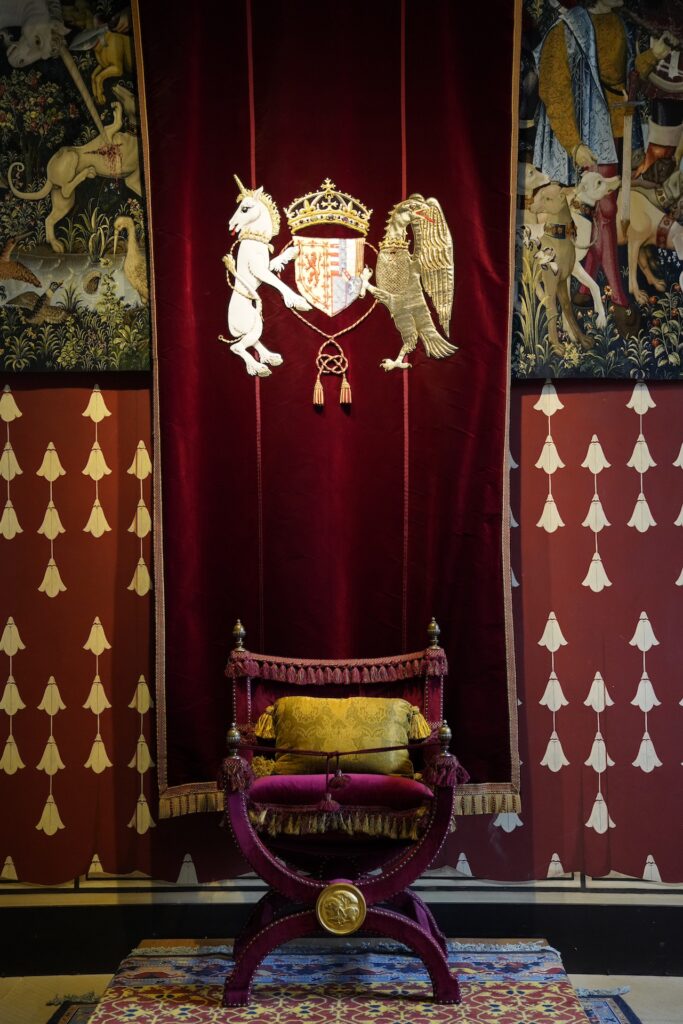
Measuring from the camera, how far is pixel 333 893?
2.99 meters

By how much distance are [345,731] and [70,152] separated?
2.18 meters

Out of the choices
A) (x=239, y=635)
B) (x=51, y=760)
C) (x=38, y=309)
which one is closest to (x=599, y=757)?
(x=239, y=635)

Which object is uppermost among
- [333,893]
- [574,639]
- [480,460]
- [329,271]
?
[329,271]

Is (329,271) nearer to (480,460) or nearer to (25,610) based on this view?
(480,460)

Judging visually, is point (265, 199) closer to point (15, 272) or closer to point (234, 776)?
point (15, 272)

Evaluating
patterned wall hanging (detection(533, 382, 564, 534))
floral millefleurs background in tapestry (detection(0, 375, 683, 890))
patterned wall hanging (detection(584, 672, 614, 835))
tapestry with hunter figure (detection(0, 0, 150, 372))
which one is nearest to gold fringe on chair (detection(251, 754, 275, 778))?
floral millefleurs background in tapestry (detection(0, 375, 683, 890))

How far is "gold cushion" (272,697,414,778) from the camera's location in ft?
10.4

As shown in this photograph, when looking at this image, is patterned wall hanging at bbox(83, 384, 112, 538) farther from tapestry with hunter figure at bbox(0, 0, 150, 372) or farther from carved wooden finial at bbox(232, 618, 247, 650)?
carved wooden finial at bbox(232, 618, 247, 650)

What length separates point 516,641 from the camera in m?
3.76

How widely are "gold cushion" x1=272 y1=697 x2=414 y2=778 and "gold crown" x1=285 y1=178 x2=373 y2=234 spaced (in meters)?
1.58

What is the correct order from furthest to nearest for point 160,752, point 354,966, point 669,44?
point 669,44
point 160,752
point 354,966

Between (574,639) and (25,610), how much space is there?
190 cm

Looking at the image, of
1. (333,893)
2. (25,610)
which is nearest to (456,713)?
(333,893)

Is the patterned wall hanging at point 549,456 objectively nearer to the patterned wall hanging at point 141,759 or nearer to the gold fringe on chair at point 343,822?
the gold fringe on chair at point 343,822
